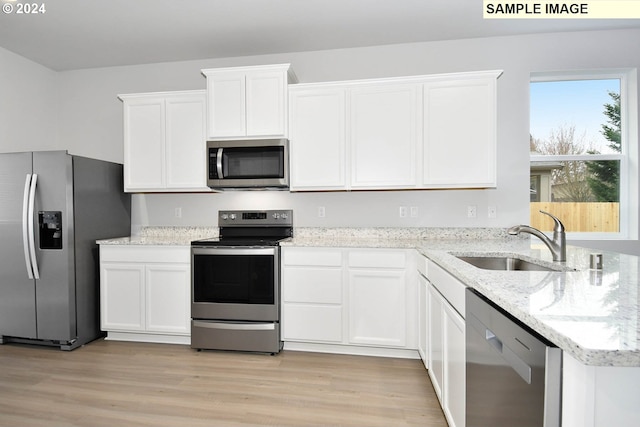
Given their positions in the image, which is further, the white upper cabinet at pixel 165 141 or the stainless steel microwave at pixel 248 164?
the white upper cabinet at pixel 165 141

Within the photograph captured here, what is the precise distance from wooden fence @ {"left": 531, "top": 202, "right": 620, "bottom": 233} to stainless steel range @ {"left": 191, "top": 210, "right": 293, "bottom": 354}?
7.93 ft

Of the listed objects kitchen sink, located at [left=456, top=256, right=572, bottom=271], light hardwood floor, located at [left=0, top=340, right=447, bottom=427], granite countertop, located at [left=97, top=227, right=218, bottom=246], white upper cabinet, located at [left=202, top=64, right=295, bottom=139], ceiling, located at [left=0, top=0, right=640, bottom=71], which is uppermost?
ceiling, located at [left=0, top=0, right=640, bottom=71]

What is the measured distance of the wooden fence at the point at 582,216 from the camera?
310 cm

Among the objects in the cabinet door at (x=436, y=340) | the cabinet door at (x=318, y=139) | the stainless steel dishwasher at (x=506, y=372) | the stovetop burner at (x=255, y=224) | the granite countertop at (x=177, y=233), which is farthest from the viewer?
the granite countertop at (x=177, y=233)

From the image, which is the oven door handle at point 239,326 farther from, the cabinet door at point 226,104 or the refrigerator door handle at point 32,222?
the cabinet door at point 226,104

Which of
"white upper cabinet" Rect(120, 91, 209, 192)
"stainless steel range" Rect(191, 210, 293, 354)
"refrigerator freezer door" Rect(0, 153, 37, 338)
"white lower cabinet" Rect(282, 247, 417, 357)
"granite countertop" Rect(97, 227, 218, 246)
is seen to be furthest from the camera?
"granite countertop" Rect(97, 227, 218, 246)

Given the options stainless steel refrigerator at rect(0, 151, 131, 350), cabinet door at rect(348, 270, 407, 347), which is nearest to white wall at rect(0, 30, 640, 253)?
cabinet door at rect(348, 270, 407, 347)

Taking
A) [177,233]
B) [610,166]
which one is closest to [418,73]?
[610,166]

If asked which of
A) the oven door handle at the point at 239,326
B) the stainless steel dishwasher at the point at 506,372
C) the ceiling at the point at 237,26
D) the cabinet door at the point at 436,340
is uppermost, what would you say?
the ceiling at the point at 237,26

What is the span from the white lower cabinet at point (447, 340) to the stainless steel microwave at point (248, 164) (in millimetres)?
1472

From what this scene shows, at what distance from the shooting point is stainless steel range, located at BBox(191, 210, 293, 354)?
276 centimetres

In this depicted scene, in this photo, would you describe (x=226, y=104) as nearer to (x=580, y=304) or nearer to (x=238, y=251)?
(x=238, y=251)

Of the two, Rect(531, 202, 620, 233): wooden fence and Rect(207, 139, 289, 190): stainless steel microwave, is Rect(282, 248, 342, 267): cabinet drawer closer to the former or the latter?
Rect(207, 139, 289, 190): stainless steel microwave

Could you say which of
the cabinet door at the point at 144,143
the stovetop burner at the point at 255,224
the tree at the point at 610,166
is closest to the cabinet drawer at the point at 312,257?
the stovetop burner at the point at 255,224
